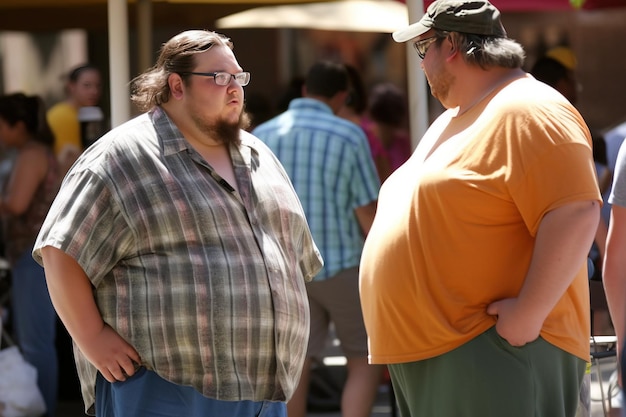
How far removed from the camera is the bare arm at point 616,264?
354cm

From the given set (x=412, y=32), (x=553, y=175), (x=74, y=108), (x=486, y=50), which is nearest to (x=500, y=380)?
(x=553, y=175)

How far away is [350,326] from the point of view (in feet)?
17.1

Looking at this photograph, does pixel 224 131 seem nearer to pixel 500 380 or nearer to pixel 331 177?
pixel 500 380

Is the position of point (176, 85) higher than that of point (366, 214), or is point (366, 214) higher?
point (176, 85)

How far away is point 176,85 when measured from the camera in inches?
129

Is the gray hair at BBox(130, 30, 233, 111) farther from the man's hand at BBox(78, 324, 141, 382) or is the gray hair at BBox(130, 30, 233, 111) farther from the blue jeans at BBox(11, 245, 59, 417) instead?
the blue jeans at BBox(11, 245, 59, 417)

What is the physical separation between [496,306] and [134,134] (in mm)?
1170

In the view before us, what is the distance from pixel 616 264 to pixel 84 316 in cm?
172

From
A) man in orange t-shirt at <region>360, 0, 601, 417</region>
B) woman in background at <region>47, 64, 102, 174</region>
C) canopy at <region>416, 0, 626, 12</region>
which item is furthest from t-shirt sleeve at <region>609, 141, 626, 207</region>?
woman in background at <region>47, 64, 102, 174</region>

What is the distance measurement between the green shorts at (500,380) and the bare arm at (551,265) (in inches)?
3.4

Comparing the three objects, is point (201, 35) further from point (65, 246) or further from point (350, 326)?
point (350, 326)

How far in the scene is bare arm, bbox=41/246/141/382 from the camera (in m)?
3.06

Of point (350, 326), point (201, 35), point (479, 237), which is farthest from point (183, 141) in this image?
point (350, 326)

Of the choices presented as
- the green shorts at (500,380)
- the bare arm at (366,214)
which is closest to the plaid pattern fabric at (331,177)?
the bare arm at (366,214)
